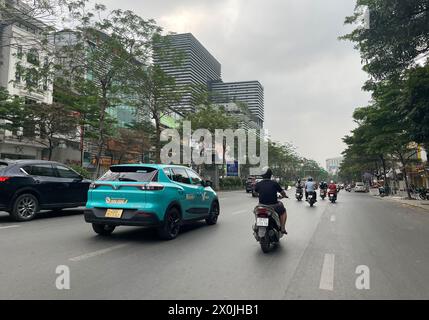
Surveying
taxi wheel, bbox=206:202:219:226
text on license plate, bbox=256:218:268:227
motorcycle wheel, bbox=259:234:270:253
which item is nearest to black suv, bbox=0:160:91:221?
taxi wheel, bbox=206:202:219:226

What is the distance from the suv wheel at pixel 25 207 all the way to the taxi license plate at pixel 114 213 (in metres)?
4.11

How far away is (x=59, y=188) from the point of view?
10.7 m

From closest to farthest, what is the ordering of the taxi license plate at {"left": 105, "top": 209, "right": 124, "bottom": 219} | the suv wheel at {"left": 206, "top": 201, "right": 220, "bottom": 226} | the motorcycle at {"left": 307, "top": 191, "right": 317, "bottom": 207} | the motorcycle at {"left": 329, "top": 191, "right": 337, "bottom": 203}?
the taxi license plate at {"left": 105, "top": 209, "right": 124, "bottom": 219}
the suv wheel at {"left": 206, "top": 201, "right": 220, "bottom": 226}
the motorcycle at {"left": 307, "top": 191, "right": 317, "bottom": 207}
the motorcycle at {"left": 329, "top": 191, "right": 337, "bottom": 203}

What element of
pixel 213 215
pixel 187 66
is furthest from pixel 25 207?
pixel 187 66

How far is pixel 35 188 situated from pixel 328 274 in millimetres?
8593

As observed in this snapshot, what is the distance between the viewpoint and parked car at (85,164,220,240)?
684 cm

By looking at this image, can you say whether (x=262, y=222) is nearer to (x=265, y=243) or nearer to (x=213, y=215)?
(x=265, y=243)

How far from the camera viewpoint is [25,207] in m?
9.73

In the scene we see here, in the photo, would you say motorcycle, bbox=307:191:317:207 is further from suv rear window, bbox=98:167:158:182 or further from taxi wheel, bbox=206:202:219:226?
suv rear window, bbox=98:167:158:182

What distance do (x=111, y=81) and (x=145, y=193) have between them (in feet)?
54.1

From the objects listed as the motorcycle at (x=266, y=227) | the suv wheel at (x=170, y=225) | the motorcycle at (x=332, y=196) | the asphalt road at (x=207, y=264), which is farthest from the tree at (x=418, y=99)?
the suv wheel at (x=170, y=225)

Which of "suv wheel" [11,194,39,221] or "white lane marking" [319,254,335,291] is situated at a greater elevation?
"suv wheel" [11,194,39,221]
